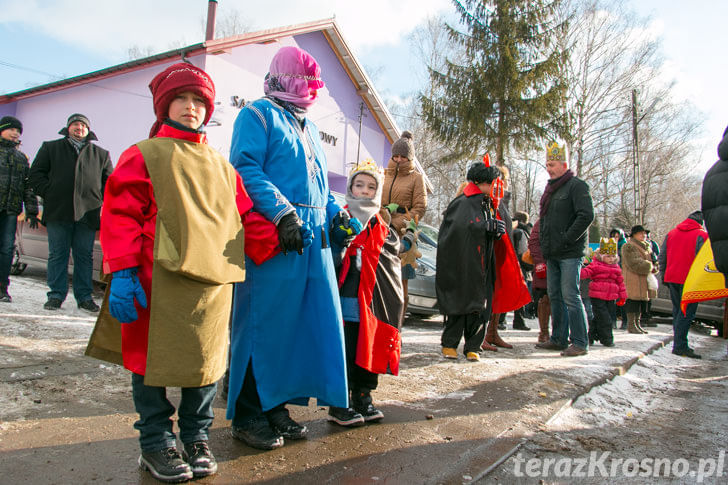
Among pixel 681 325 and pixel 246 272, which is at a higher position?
pixel 246 272

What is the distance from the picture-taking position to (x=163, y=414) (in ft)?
7.16

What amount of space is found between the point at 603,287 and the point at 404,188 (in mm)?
3442

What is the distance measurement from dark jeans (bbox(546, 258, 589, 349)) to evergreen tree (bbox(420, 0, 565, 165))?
13781 mm

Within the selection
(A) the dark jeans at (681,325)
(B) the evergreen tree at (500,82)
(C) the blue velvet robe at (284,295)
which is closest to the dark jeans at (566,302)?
(A) the dark jeans at (681,325)

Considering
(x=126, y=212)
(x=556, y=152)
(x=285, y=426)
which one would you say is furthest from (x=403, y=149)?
(x=126, y=212)

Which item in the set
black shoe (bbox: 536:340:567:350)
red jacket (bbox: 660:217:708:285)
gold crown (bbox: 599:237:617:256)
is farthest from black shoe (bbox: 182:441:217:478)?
red jacket (bbox: 660:217:708:285)

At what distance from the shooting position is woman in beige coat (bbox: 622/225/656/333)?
30.1 ft

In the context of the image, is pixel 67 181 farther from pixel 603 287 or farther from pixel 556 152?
pixel 603 287

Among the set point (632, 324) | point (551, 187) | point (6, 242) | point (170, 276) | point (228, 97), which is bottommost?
point (632, 324)

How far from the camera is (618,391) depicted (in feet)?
14.7

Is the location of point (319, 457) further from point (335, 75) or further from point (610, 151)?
point (610, 151)

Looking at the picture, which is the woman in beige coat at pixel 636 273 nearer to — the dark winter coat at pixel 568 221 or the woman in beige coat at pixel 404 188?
the dark winter coat at pixel 568 221

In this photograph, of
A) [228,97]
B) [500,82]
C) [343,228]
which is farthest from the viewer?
[500,82]

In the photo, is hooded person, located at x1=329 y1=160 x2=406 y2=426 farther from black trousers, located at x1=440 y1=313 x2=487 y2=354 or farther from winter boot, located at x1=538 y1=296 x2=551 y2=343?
winter boot, located at x1=538 y1=296 x2=551 y2=343
